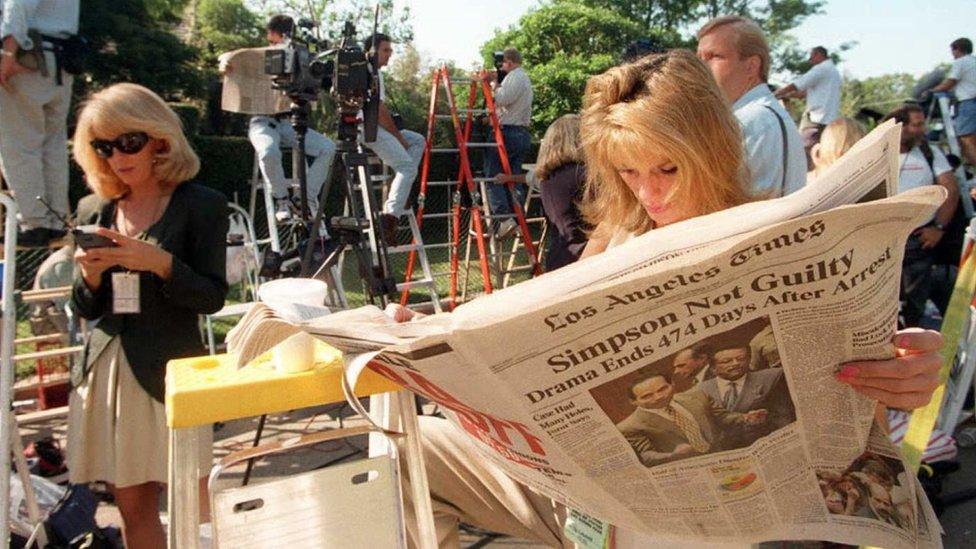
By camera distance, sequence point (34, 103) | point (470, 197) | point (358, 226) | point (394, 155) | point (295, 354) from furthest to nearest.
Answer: point (470, 197)
point (394, 155)
point (34, 103)
point (358, 226)
point (295, 354)

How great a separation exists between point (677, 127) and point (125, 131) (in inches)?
58.9

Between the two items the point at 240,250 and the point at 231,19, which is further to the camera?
the point at 231,19

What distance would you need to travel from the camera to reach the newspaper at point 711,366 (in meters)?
0.72

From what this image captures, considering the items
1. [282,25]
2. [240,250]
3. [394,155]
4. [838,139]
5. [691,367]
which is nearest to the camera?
[691,367]

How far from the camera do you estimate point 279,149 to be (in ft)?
16.7

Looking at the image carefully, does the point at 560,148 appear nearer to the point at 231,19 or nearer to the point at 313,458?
the point at 313,458

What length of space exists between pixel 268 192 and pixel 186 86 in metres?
10.5

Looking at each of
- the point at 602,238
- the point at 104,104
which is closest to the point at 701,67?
the point at 602,238

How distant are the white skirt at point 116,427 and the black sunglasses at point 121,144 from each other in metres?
0.50

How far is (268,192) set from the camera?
17.3 feet

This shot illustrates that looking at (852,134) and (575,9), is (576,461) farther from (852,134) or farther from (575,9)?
(575,9)

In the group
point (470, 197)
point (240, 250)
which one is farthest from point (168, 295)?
point (470, 197)

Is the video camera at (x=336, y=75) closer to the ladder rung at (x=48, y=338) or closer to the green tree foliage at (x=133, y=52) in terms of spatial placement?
the ladder rung at (x=48, y=338)

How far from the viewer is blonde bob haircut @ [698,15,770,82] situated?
8.52ft
